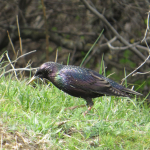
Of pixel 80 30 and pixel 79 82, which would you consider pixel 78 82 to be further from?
pixel 80 30

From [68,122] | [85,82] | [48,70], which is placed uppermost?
[48,70]

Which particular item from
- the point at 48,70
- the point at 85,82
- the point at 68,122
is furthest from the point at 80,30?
the point at 68,122

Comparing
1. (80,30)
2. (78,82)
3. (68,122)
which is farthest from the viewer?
(80,30)

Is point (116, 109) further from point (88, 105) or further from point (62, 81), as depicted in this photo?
point (62, 81)

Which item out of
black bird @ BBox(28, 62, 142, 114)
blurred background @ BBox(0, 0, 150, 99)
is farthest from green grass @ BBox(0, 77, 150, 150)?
blurred background @ BBox(0, 0, 150, 99)

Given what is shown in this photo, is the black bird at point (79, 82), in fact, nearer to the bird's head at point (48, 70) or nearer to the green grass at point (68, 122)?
the bird's head at point (48, 70)

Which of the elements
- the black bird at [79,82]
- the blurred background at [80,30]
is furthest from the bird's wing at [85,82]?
the blurred background at [80,30]
